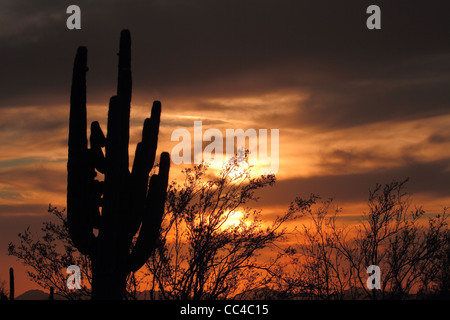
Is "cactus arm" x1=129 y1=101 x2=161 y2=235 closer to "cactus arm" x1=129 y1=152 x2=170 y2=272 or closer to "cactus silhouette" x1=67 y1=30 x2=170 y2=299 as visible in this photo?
"cactus silhouette" x1=67 y1=30 x2=170 y2=299

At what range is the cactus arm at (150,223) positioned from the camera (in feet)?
36.0

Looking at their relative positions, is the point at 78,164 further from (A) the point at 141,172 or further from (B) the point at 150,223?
(B) the point at 150,223

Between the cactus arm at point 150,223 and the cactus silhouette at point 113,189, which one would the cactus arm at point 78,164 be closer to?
the cactus silhouette at point 113,189

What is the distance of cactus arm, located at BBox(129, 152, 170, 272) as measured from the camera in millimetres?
10961

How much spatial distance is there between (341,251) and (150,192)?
31.5ft

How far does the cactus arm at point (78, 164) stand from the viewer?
10492 millimetres

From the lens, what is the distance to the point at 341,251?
1892cm

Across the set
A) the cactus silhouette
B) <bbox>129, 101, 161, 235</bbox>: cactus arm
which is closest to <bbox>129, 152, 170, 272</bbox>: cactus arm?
the cactus silhouette

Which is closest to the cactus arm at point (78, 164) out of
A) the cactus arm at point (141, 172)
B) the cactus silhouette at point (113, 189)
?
the cactus silhouette at point (113, 189)

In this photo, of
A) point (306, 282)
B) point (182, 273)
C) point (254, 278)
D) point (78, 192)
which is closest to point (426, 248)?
point (306, 282)

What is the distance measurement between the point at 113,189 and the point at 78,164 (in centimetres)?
77

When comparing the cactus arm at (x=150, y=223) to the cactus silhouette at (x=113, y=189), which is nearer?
the cactus silhouette at (x=113, y=189)

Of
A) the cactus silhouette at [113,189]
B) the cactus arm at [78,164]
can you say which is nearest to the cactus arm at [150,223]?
the cactus silhouette at [113,189]
